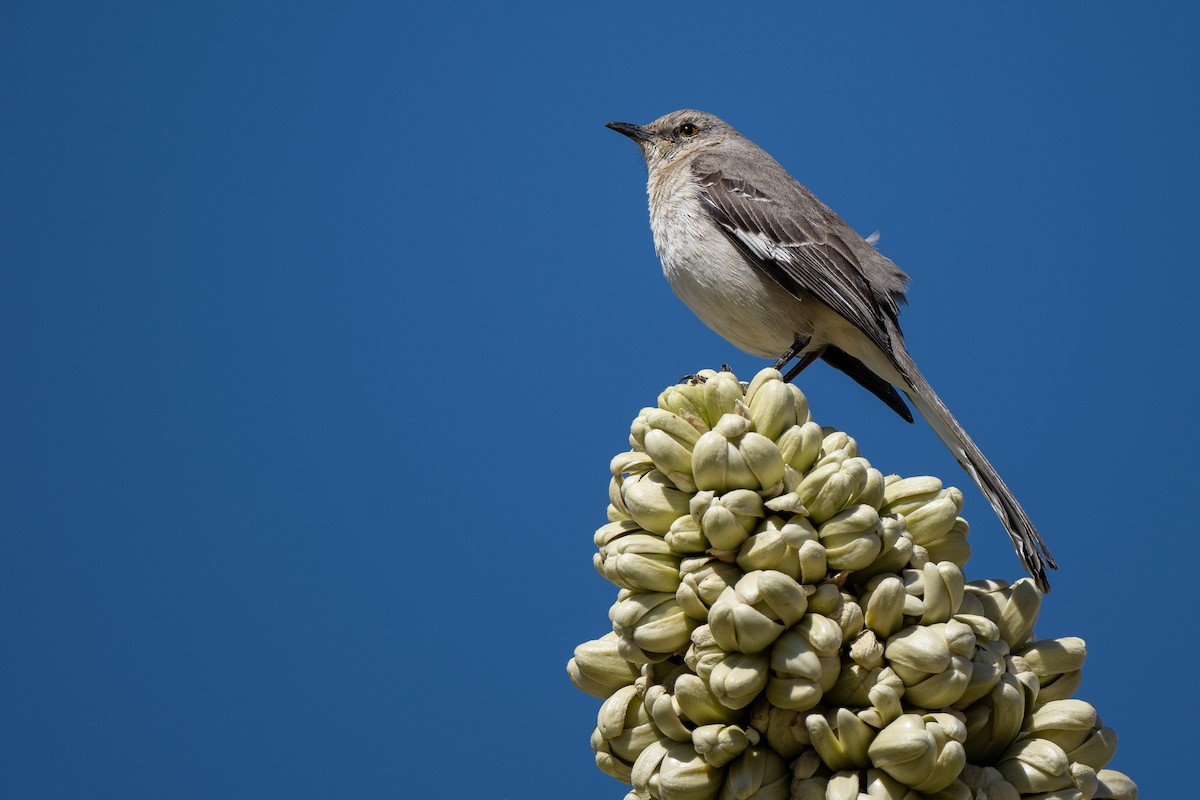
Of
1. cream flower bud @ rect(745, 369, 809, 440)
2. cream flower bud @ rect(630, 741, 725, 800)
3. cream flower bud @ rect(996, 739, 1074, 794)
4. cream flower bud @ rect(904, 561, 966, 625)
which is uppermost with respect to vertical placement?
cream flower bud @ rect(745, 369, 809, 440)

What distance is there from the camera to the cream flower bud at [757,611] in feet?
6.77

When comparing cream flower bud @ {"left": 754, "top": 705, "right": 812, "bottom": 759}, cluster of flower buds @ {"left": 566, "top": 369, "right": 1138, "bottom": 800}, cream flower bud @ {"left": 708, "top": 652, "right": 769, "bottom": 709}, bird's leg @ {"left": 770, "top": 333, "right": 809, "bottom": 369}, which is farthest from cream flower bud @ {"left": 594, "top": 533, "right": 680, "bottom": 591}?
bird's leg @ {"left": 770, "top": 333, "right": 809, "bottom": 369}

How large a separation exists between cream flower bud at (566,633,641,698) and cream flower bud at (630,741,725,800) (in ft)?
0.70

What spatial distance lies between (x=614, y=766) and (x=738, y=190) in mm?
3625

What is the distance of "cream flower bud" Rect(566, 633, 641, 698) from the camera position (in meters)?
2.39

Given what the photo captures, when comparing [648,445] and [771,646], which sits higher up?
[648,445]

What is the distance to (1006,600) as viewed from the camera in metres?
2.38

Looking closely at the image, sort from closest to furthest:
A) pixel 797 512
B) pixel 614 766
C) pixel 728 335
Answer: pixel 797 512 < pixel 614 766 < pixel 728 335

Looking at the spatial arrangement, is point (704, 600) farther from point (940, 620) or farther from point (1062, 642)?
point (1062, 642)

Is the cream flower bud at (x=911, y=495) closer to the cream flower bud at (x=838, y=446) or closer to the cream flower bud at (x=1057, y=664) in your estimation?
the cream flower bud at (x=838, y=446)

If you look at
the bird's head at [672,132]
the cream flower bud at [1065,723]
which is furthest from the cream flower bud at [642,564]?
the bird's head at [672,132]

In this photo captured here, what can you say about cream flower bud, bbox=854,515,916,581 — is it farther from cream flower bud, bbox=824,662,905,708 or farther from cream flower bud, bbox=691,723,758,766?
cream flower bud, bbox=691,723,758,766

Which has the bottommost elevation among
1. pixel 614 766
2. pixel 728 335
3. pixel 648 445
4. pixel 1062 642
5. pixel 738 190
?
pixel 614 766

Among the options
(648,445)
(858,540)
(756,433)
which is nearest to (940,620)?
(858,540)
